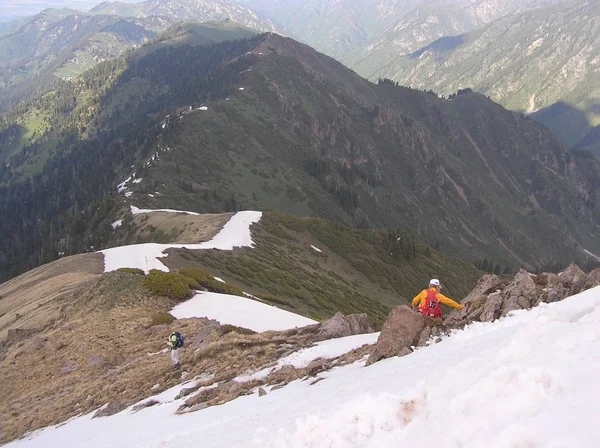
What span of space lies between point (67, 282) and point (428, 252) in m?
94.2

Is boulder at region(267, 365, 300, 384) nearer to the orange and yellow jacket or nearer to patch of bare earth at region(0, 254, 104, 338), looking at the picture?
the orange and yellow jacket

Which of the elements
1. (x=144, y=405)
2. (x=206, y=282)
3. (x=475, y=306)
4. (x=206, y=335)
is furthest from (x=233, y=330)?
(x=475, y=306)

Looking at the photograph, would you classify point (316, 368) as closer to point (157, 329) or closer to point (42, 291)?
point (157, 329)

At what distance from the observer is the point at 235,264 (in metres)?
51.7

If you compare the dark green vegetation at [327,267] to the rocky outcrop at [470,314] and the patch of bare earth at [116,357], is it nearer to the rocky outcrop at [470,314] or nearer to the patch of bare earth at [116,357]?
the patch of bare earth at [116,357]

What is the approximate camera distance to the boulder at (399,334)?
45.4 ft

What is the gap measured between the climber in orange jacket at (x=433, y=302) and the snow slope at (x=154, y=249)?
2907cm

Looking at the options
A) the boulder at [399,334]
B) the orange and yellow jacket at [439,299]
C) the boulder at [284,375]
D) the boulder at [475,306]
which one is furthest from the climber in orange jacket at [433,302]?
the boulder at [284,375]

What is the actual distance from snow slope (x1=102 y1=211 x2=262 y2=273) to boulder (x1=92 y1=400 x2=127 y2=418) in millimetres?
21459

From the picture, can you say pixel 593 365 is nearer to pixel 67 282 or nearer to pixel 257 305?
pixel 257 305

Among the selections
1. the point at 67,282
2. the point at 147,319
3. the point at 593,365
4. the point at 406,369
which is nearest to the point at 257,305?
the point at 147,319

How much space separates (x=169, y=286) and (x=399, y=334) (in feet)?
79.5

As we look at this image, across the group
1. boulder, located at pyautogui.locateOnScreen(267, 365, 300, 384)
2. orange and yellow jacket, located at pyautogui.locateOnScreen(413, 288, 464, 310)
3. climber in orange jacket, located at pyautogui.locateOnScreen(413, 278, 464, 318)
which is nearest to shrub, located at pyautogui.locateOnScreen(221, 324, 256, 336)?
boulder, located at pyautogui.locateOnScreen(267, 365, 300, 384)

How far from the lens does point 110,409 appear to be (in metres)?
18.7
